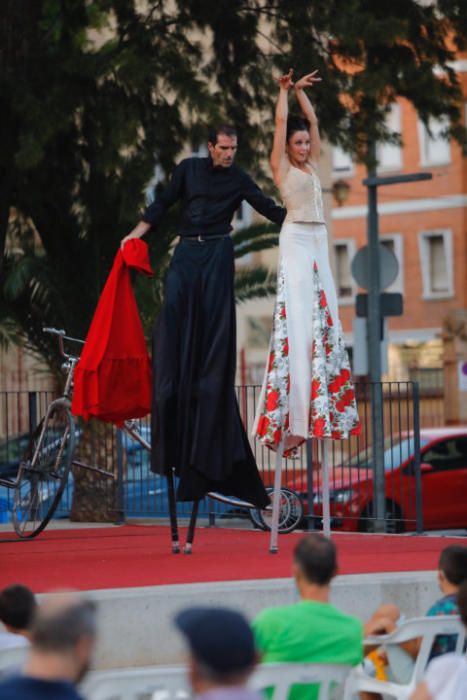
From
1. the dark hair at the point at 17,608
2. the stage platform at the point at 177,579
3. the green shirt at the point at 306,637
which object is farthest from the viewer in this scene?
the stage platform at the point at 177,579

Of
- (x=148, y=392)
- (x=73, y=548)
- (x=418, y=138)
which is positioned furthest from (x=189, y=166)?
(x=418, y=138)

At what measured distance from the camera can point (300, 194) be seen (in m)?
9.58

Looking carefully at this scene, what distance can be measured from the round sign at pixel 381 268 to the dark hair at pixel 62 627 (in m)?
15.9

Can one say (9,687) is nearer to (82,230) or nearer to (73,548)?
(73,548)

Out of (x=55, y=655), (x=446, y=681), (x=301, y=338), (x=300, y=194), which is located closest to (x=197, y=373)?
(x=301, y=338)

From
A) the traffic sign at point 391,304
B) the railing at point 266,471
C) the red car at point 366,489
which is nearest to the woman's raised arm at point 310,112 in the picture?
the railing at point 266,471

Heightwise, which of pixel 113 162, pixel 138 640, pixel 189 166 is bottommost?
pixel 138 640

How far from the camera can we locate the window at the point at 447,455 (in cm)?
1978

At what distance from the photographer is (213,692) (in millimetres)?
3768

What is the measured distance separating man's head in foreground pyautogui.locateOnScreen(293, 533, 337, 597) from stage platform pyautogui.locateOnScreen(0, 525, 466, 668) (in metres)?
2.14

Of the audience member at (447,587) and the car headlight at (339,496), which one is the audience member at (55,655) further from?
the car headlight at (339,496)

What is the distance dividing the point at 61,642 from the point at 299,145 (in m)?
6.13

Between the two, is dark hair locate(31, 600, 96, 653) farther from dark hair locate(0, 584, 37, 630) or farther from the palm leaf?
the palm leaf

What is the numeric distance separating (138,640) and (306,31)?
8.91 meters
